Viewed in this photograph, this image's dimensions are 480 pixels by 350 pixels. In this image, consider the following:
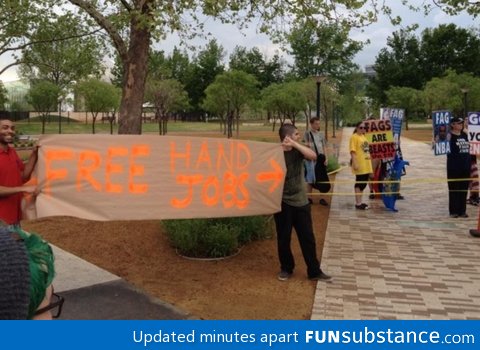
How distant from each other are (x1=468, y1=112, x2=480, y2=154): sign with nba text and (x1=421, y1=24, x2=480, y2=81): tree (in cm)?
6482

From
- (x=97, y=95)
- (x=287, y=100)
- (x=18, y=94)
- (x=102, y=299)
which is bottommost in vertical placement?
(x=102, y=299)

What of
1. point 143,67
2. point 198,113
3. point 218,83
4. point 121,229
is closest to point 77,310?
point 121,229

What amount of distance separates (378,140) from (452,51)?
66.6 meters

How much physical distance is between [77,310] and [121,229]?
298 cm

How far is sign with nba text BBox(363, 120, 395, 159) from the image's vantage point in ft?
32.9

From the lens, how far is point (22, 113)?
204 ft

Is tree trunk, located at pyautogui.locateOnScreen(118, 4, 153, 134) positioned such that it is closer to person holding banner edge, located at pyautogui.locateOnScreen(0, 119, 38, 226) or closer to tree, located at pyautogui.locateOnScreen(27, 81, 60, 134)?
person holding banner edge, located at pyautogui.locateOnScreen(0, 119, 38, 226)

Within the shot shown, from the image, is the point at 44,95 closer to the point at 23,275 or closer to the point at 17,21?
the point at 17,21

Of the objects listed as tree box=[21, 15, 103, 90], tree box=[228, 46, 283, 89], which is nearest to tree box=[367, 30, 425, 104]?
tree box=[228, 46, 283, 89]

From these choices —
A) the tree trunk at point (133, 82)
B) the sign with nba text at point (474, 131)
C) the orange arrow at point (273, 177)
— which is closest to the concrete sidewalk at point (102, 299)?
the orange arrow at point (273, 177)

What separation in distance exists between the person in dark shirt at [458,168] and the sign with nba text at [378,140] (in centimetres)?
115

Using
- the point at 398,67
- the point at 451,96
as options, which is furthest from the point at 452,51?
the point at 451,96

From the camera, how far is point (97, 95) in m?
42.5

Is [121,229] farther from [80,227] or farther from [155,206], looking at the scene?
[155,206]
